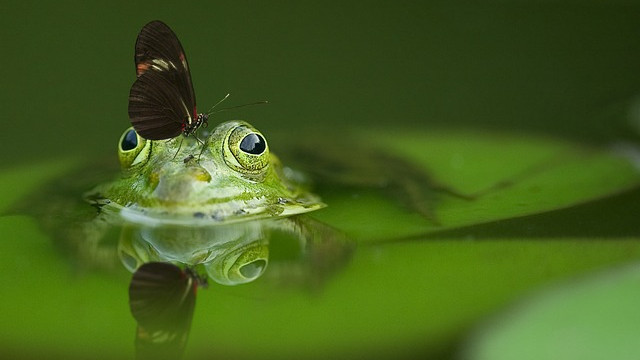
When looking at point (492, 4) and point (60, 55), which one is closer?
point (60, 55)

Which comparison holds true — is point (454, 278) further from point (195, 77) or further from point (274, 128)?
point (195, 77)

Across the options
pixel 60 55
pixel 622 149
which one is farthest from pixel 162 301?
pixel 60 55

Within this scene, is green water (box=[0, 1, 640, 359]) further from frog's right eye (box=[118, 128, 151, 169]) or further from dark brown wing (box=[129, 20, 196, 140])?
dark brown wing (box=[129, 20, 196, 140])

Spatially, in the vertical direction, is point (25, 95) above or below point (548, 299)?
above

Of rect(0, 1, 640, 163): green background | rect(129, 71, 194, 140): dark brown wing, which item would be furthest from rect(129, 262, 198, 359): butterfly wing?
rect(0, 1, 640, 163): green background

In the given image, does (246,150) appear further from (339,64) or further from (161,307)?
(339,64)
